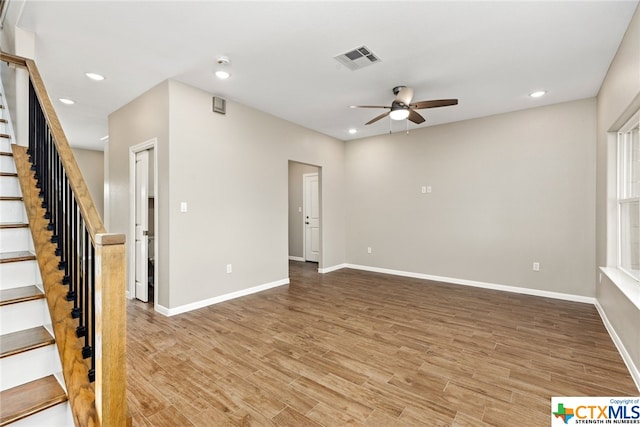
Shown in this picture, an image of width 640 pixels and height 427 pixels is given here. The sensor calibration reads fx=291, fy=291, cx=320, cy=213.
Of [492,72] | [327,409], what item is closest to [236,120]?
[492,72]

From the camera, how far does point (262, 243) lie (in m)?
4.57

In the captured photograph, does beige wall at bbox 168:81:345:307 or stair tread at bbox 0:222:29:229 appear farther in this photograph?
beige wall at bbox 168:81:345:307

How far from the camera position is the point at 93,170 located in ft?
24.4

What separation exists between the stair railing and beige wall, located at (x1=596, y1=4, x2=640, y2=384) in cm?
332

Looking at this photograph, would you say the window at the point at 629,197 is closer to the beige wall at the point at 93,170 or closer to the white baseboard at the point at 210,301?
the white baseboard at the point at 210,301

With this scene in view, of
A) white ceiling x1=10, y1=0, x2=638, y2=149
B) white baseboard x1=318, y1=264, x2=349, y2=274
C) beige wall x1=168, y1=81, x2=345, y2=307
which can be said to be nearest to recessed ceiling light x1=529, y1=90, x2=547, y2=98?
white ceiling x1=10, y1=0, x2=638, y2=149

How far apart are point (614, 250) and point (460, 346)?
214 centimetres

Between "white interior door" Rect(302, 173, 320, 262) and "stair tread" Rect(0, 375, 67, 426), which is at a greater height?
"white interior door" Rect(302, 173, 320, 262)

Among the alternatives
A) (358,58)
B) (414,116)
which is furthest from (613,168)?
(358,58)

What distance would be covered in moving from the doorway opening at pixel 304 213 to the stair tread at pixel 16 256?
5.31 meters

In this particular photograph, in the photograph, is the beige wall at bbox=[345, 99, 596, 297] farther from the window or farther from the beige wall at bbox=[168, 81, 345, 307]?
the beige wall at bbox=[168, 81, 345, 307]

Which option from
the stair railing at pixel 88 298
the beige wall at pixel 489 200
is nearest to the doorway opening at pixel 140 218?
the stair railing at pixel 88 298

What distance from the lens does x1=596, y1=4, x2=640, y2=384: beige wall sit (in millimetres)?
2273

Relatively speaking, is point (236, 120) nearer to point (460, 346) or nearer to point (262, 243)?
point (262, 243)
